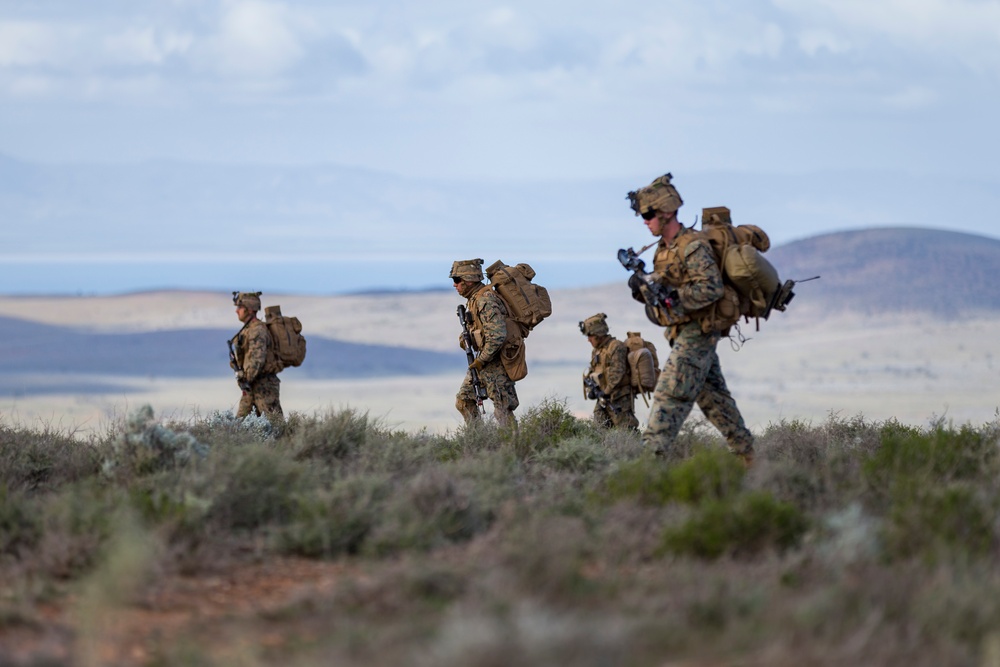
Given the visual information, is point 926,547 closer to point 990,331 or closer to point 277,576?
point 277,576

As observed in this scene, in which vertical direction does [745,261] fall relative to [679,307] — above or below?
above

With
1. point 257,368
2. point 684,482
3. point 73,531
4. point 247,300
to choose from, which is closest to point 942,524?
point 684,482

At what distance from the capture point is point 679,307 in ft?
30.7

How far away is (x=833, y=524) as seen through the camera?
6965 mm

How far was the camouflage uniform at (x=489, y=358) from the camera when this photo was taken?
12891mm

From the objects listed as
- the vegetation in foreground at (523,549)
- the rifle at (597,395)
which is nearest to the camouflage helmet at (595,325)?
the rifle at (597,395)

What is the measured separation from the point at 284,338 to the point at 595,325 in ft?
12.7

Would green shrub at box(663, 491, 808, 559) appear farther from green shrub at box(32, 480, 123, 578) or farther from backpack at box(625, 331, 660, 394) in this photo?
backpack at box(625, 331, 660, 394)

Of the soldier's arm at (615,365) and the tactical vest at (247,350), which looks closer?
the soldier's arm at (615,365)

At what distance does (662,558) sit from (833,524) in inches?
38.7

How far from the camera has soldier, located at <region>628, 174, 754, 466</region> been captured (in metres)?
9.26

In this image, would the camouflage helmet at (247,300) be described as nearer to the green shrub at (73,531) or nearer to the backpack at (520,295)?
the backpack at (520,295)

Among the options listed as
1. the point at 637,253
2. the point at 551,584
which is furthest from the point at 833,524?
the point at 637,253

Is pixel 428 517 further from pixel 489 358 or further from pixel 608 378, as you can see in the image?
pixel 608 378
